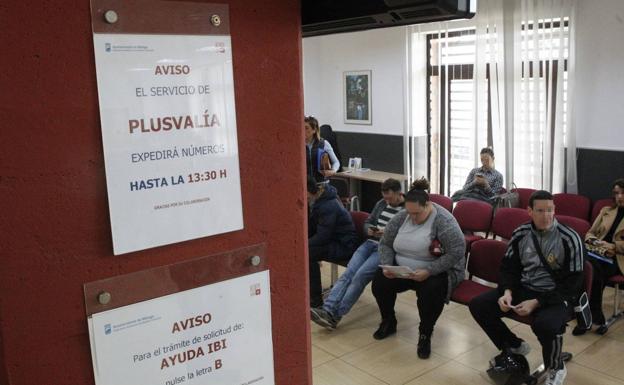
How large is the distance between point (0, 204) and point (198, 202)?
0.34m

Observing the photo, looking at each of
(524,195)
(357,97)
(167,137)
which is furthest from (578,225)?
(167,137)

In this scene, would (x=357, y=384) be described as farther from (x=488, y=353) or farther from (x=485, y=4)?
(x=485, y=4)

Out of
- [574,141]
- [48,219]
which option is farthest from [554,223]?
[48,219]

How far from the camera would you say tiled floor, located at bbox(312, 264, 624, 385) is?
3918mm

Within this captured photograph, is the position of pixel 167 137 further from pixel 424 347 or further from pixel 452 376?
pixel 424 347

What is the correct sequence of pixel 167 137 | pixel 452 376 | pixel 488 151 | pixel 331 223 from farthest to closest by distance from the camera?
pixel 488 151
pixel 331 223
pixel 452 376
pixel 167 137

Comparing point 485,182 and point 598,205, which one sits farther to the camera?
point 485,182

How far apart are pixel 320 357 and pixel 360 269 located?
0.86 meters

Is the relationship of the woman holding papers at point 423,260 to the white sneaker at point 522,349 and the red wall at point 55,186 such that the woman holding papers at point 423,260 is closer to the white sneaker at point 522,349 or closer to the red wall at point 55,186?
the white sneaker at point 522,349

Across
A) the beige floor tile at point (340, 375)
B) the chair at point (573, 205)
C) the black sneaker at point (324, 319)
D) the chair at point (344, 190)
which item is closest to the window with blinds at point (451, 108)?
the chair at point (344, 190)

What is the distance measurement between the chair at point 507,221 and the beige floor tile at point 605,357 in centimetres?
131

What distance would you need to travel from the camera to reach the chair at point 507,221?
5359 mm

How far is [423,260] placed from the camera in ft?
14.4

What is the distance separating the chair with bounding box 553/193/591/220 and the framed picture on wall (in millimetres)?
3354
